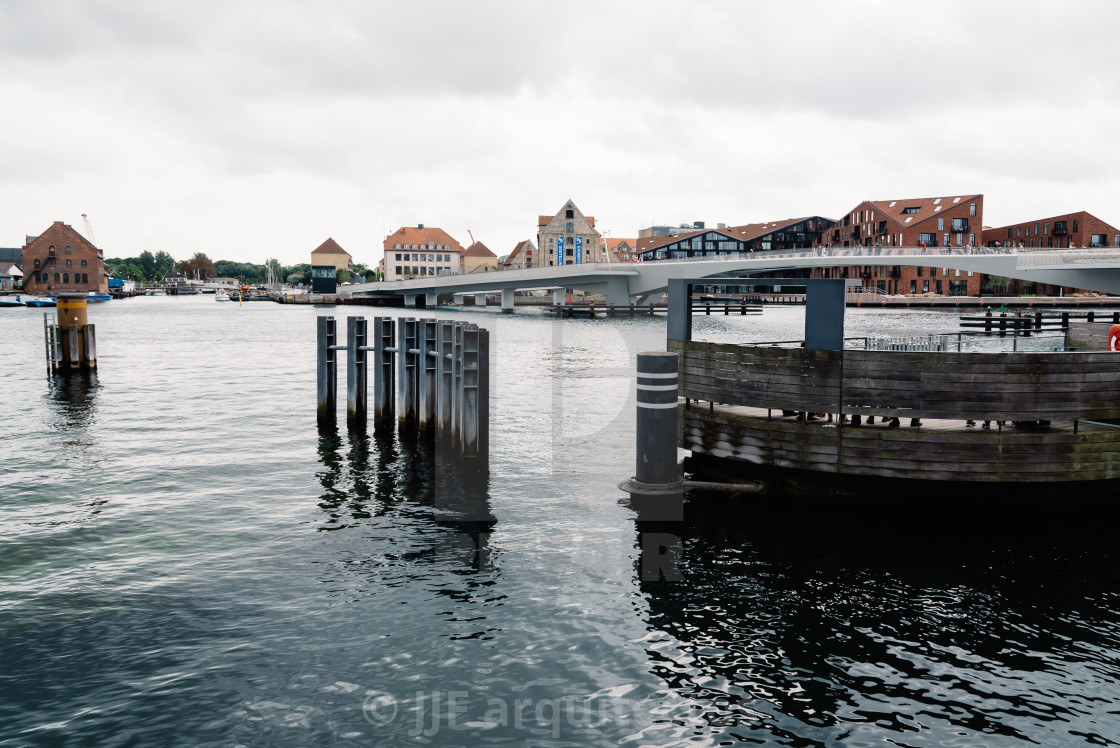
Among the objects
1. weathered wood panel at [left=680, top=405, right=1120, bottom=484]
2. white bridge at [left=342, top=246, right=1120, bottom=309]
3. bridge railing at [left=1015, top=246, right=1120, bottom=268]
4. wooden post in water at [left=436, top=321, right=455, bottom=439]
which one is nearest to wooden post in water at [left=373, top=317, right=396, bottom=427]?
wooden post in water at [left=436, top=321, right=455, bottom=439]

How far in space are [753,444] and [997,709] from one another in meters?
5.97

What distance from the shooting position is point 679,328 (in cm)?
1485

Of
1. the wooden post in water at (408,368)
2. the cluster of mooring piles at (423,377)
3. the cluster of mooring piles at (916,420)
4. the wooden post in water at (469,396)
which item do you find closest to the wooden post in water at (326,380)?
the cluster of mooring piles at (423,377)

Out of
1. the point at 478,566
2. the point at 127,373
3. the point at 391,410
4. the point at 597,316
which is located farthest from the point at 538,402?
the point at 597,316

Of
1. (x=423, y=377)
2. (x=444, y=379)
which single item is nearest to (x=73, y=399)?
(x=423, y=377)

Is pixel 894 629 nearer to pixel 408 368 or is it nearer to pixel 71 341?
pixel 408 368

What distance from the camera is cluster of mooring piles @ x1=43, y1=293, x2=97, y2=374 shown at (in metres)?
33.8

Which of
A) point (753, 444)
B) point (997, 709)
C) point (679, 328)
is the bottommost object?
point (997, 709)

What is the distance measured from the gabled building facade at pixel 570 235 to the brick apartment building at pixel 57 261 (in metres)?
90.1

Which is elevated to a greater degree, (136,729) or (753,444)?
(753,444)

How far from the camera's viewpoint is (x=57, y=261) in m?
152

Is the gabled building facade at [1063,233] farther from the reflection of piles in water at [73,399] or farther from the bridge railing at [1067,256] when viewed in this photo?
the reflection of piles in water at [73,399]

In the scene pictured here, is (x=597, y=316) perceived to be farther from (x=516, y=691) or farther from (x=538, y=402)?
(x=516, y=691)

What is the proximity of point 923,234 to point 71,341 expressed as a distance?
421ft
